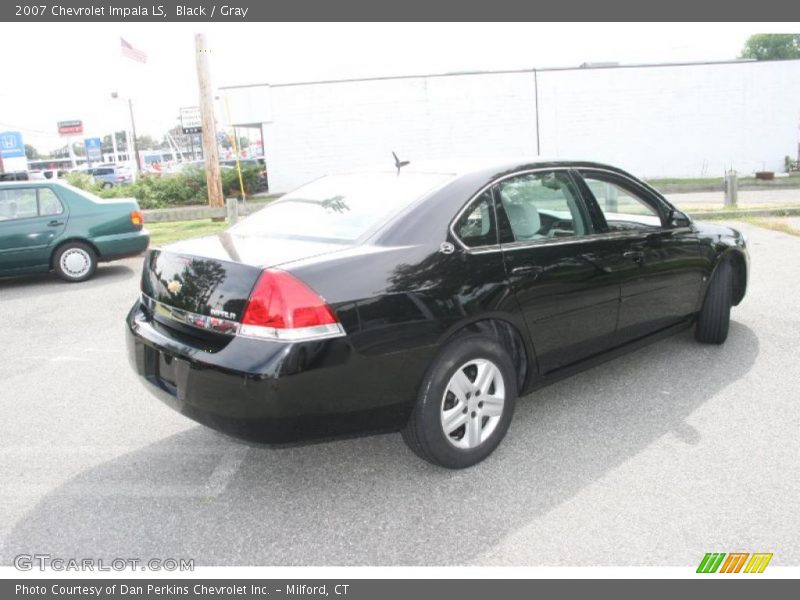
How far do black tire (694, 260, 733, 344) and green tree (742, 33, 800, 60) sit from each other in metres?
83.8

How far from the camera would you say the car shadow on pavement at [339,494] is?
286 centimetres

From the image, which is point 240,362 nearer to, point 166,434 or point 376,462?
point 376,462

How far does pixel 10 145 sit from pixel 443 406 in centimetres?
7325

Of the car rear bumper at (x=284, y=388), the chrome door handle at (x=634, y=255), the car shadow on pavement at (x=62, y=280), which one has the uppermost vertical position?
the chrome door handle at (x=634, y=255)

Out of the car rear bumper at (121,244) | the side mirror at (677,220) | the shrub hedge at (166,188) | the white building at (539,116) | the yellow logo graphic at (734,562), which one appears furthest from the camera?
the white building at (539,116)

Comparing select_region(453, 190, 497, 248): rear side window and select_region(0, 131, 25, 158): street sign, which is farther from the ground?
select_region(0, 131, 25, 158): street sign

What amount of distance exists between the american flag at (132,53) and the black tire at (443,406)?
18320 millimetres

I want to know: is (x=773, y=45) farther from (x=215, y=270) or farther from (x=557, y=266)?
(x=215, y=270)

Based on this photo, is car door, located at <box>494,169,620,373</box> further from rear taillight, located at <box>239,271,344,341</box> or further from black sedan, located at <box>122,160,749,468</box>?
rear taillight, located at <box>239,271,344,341</box>

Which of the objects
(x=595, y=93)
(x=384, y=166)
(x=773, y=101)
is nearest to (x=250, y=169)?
(x=595, y=93)

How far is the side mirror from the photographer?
188 inches

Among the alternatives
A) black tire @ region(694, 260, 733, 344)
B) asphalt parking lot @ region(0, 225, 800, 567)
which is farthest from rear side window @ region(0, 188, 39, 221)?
black tire @ region(694, 260, 733, 344)

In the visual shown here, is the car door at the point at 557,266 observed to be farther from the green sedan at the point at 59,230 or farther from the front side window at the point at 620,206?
the green sedan at the point at 59,230

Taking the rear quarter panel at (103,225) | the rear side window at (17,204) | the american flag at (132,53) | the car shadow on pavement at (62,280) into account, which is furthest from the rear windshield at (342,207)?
the american flag at (132,53)
